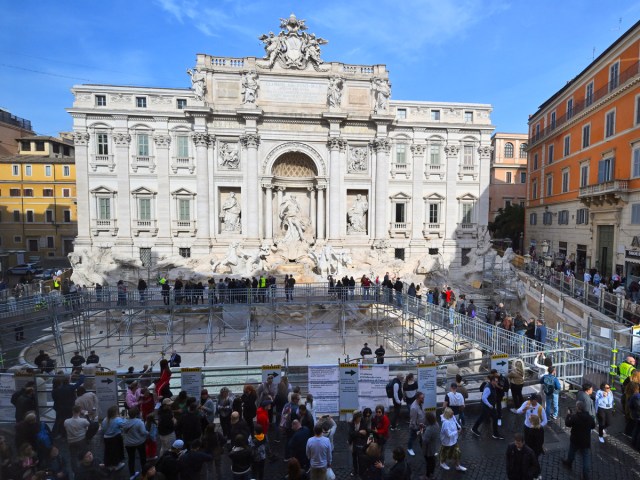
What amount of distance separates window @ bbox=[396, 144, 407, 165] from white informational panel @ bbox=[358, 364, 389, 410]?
24.4 m

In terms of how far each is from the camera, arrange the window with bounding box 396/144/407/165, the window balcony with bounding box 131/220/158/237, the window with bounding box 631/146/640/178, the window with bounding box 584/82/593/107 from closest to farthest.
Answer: the window with bounding box 631/146/640/178 < the window with bounding box 584/82/593/107 < the window balcony with bounding box 131/220/158/237 < the window with bounding box 396/144/407/165

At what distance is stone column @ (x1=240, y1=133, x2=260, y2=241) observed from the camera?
27.7 metres

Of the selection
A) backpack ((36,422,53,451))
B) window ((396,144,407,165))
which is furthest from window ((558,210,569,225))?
backpack ((36,422,53,451))

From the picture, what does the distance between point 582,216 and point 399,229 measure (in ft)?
42.8

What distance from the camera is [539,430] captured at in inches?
252

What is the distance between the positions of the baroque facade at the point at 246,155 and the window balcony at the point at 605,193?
1052 cm

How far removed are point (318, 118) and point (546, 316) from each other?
66.0 ft

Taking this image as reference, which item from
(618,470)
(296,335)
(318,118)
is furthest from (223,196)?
(618,470)

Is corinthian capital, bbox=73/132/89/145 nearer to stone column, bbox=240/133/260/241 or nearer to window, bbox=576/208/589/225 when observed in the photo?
stone column, bbox=240/133/260/241

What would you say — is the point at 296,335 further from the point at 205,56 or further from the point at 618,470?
the point at 205,56

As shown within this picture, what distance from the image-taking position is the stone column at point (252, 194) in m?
27.7

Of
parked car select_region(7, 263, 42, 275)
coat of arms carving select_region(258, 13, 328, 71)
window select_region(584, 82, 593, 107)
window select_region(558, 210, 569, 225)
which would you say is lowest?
parked car select_region(7, 263, 42, 275)

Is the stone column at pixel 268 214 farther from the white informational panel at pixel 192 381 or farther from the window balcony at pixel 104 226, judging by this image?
the white informational panel at pixel 192 381

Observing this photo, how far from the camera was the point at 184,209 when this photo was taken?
1115 inches
